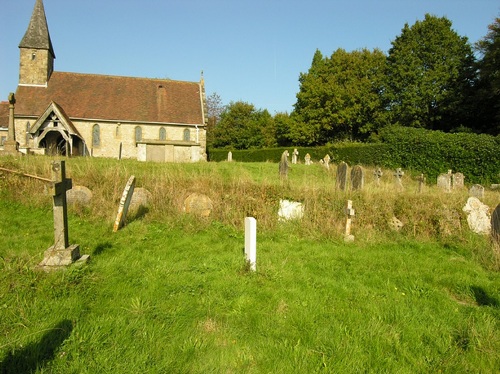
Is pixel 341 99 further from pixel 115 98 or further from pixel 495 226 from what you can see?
pixel 495 226

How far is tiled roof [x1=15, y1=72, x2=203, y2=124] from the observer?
29594 millimetres

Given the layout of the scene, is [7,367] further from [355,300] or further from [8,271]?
[355,300]

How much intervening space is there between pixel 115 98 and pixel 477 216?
31157 millimetres

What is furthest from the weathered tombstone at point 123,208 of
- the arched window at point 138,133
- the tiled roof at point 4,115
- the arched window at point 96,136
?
the tiled roof at point 4,115

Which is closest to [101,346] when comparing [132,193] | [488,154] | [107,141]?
[132,193]

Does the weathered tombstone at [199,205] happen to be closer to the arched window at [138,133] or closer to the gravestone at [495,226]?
the gravestone at [495,226]

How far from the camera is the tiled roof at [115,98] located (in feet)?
97.1

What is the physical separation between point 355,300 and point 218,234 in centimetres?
373

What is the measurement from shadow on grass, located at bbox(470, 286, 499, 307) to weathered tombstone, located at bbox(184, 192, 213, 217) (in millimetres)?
5649

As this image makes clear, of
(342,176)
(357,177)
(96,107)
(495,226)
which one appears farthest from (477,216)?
(96,107)

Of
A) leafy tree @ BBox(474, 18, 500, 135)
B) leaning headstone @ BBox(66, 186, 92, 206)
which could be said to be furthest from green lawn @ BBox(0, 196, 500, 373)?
leafy tree @ BBox(474, 18, 500, 135)

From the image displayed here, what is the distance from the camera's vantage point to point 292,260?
5.72 meters

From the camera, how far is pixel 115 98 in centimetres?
3156

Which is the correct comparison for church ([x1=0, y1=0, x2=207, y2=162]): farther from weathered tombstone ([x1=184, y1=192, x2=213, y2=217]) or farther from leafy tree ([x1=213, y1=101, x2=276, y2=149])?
weathered tombstone ([x1=184, y1=192, x2=213, y2=217])
